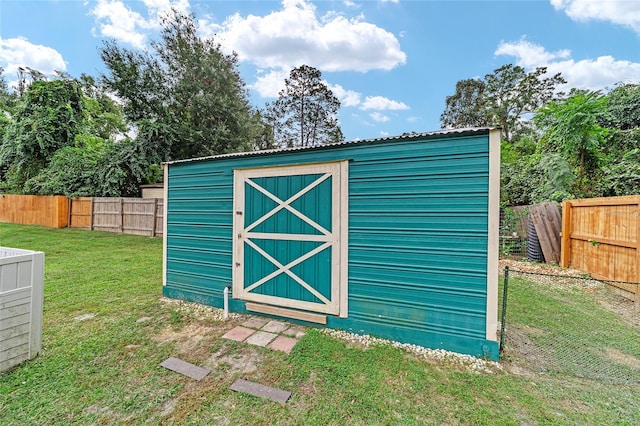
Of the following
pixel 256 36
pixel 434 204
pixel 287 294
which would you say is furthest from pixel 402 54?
pixel 287 294

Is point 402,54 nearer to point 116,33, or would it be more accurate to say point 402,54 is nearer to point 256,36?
point 256,36

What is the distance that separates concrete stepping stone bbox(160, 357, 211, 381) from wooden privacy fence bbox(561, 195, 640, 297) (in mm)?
5810

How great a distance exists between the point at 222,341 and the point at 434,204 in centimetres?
263

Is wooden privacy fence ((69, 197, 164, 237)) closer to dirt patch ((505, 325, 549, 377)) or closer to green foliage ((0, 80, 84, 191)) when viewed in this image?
green foliage ((0, 80, 84, 191))

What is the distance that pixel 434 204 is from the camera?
262cm

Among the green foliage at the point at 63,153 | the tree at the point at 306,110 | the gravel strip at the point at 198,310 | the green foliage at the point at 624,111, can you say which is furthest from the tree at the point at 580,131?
the green foliage at the point at 63,153

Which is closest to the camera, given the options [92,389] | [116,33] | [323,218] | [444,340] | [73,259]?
[92,389]

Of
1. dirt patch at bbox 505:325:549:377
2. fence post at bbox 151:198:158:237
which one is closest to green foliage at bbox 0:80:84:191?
fence post at bbox 151:198:158:237

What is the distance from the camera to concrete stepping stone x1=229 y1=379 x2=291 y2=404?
195 cm

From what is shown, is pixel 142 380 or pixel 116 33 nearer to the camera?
pixel 142 380

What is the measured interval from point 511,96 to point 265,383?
66.8 ft

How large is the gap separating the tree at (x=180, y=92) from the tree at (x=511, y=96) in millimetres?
14834

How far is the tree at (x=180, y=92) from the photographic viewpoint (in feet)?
39.1

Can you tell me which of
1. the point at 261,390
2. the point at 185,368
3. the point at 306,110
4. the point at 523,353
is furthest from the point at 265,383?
the point at 306,110
